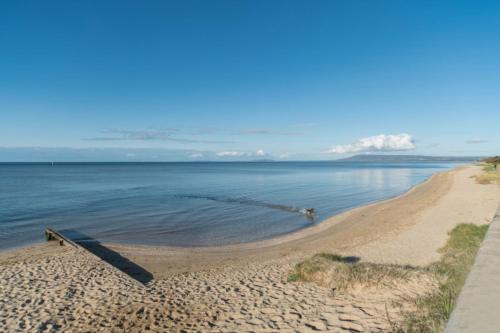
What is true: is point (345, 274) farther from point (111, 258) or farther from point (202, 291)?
point (111, 258)

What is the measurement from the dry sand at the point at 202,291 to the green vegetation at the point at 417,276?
12.6 inches

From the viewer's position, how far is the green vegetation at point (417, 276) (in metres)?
6.14

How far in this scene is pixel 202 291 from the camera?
9.40 metres

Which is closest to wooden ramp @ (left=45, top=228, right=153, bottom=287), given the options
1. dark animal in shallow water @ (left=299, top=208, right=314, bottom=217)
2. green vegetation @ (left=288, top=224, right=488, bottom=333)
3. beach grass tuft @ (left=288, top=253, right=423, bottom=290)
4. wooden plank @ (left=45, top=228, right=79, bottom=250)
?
wooden plank @ (left=45, top=228, right=79, bottom=250)

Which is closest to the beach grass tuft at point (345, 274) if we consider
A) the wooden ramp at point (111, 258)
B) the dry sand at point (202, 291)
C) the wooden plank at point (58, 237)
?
the dry sand at point (202, 291)

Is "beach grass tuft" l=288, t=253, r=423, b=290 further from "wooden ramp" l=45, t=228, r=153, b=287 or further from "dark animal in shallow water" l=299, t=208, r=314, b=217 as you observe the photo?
"dark animal in shallow water" l=299, t=208, r=314, b=217

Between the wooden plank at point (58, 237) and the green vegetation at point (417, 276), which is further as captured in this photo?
the wooden plank at point (58, 237)

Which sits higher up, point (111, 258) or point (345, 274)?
point (345, 274)

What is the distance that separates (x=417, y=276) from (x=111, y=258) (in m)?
13.0

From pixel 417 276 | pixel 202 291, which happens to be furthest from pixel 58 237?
pixel 417 276

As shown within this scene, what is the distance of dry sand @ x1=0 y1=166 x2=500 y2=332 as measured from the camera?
7215 mm

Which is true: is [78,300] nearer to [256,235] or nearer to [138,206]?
[256,235]

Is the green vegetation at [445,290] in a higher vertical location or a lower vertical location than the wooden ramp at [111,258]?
higher

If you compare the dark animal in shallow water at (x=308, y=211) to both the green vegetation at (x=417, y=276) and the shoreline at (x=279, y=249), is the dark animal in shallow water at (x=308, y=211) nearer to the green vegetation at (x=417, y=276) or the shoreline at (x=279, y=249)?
the shoreline at (x=279, y=249)
